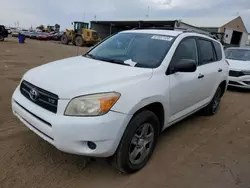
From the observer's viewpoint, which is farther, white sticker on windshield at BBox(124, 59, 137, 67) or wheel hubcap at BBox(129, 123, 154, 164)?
white sticker on windshield at BBox(124, 59, 137, 67)

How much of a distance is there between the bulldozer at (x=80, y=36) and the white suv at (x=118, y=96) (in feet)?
83.1

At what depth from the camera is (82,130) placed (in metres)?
2.37

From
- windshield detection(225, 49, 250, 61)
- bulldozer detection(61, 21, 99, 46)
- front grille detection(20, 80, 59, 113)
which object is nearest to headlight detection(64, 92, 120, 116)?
front grille detection(20, 80, 59, 113)

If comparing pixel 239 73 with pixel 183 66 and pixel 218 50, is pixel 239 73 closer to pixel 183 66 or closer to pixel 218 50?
pixel 218 50

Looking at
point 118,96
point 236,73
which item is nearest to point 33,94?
point 118,96

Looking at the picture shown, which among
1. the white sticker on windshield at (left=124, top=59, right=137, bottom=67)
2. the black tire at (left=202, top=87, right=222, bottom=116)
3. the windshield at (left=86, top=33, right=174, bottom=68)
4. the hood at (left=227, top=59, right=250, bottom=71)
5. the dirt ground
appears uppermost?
the windshield at (left=86, top=33, right=174, bottom=68)

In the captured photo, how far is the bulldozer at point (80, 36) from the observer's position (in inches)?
1121

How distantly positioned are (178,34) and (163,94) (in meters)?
1.22

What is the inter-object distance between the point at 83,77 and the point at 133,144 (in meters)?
0.98

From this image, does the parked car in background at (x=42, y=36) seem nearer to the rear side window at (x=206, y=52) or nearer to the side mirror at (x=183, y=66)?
the rear side window at (x=206, y=52)

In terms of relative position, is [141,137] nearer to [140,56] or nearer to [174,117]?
[174,117]

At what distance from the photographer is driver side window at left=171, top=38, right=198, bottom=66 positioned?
11.4ft

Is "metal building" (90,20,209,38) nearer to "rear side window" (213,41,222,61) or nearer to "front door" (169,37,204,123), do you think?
"rear side window" (213,41,222,61)

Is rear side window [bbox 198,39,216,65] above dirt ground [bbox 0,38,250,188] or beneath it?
above
